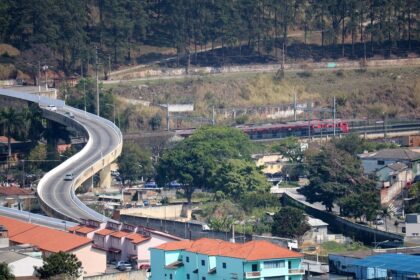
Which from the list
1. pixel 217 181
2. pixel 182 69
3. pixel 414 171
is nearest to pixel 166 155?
pixel 217 181

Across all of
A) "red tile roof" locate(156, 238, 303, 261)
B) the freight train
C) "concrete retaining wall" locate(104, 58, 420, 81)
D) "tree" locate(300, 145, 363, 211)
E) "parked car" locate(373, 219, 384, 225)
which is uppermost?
"concrete retaining wall" locate(104, 58, 420, 81)

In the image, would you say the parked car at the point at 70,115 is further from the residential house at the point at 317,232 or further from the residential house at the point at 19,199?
the residential house at the point at 317,232

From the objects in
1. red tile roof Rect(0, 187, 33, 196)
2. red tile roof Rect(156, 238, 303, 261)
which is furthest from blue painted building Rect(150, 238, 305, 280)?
red tile roof Rect(0, 187, 33, 196)

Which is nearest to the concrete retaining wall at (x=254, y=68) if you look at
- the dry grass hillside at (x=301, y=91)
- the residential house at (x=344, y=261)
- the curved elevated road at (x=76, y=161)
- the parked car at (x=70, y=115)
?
the dry grass hillside at (x=301, y=91)

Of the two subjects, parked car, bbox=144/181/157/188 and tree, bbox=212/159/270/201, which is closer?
tree, bbox=212/159/270/201

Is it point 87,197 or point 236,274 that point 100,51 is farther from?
point 236,274

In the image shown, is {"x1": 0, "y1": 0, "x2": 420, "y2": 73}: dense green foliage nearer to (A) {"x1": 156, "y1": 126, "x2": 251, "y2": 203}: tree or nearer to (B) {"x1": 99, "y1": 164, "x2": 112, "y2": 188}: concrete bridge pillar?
(A) {"x1": 156, "y1": 126, "x2": 251, "y2": 203}: tree

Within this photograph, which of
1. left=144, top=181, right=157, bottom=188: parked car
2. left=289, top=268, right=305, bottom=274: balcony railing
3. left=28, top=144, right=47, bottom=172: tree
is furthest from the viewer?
left=28, top=144, right=47, bottom=172: tree

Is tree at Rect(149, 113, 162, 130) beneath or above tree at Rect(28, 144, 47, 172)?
above
